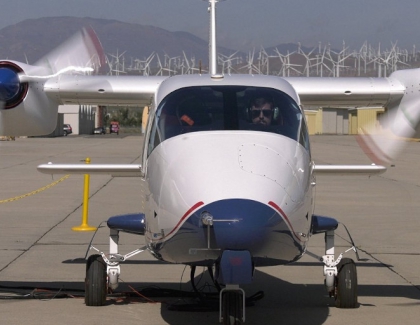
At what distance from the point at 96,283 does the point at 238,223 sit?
107 inches

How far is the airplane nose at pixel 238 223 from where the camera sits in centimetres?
657

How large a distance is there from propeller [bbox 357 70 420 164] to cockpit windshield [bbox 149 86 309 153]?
2.28 m

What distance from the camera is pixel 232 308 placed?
685 cm

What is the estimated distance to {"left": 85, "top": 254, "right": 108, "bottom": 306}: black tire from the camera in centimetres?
874

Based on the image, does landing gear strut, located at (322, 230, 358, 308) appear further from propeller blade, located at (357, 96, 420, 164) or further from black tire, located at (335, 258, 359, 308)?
propeller blade, located at (357, 96, 420, 164)

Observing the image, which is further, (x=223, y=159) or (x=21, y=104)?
(x=21, y=104)

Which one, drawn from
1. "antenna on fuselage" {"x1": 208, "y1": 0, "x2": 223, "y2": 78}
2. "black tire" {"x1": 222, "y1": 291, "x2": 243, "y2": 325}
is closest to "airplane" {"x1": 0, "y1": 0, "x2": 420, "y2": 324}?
"black tire" {"x1": 222, "y1": 291, "x2": 243, "y2": 325}

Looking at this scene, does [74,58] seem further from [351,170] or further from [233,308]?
[233,308]

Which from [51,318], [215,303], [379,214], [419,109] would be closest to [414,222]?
[379,214]

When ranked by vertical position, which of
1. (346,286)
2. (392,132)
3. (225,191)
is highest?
(392,132)

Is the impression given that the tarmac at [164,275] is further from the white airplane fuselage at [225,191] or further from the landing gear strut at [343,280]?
the white airplane fuselage at [225,191]

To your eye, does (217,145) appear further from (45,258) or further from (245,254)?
(45,258)

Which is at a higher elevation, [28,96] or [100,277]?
[28,96]

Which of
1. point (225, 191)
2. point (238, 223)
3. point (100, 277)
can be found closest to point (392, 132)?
point (100, 277)
